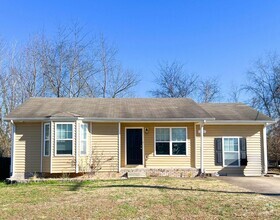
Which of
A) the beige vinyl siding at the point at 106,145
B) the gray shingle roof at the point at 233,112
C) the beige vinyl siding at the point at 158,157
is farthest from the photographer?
the gray shingle roof at the point at 233,112

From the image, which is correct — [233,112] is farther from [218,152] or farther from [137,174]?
[137,174]

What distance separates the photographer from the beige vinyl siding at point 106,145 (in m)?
14.4

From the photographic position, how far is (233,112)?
16.3 metres

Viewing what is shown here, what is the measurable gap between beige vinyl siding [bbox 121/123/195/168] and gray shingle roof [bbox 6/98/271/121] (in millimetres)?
555

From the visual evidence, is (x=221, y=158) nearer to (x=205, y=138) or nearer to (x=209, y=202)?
(x=205, y=138)

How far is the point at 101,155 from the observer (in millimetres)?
14398

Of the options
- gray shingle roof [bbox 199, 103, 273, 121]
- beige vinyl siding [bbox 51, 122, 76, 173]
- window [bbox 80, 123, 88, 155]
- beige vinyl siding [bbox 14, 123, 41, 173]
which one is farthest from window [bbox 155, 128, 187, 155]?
beige vinyl siding [bbox 14, 123, 41, 173]

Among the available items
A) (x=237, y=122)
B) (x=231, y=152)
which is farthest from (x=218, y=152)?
(x=237, y=122)

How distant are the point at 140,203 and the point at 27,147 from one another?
8181 millimetres

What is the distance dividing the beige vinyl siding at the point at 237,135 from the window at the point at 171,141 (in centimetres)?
69

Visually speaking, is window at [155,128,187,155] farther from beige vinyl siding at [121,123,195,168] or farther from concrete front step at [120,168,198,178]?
concrete front step at [120,168,198,178]

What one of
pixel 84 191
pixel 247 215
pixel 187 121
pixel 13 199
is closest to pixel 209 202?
pixel 247 215

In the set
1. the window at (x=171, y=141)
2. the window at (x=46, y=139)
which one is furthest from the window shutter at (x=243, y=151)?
the window at (x=46, y=139)

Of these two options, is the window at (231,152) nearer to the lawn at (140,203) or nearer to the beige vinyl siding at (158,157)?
the beige vinyl siding at (158,157)
